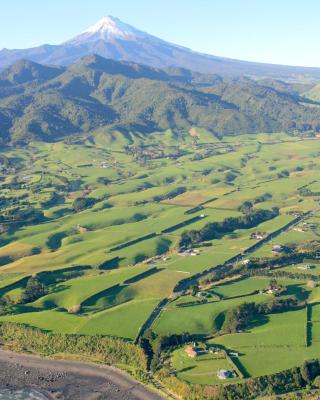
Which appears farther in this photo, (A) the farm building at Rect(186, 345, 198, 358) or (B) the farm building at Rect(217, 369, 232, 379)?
(A) the farm building at Rect(186, 345, 198, 358)

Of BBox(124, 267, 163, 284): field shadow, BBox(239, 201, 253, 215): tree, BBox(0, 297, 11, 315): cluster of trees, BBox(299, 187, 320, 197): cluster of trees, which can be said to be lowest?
BBox(0, 297, 11, 315): cluster of trees

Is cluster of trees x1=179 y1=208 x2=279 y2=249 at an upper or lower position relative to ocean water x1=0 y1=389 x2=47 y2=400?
upper

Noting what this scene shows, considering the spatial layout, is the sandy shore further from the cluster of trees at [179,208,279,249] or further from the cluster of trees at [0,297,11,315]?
the cluster of trees at [179,208,279,249]

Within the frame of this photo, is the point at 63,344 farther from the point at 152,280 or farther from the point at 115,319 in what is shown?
the point at 152,280

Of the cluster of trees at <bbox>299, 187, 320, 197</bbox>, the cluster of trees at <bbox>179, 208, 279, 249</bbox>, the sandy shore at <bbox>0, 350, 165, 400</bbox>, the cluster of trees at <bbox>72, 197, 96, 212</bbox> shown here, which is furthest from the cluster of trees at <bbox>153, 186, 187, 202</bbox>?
the sandy shore at <bbox>0, 350, 165, 400</bbox>

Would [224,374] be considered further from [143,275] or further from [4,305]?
[4,305]

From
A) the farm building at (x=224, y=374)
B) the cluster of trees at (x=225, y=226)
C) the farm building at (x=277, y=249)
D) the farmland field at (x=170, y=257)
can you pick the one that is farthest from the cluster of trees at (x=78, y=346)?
the farm building at (x=277, y=249)

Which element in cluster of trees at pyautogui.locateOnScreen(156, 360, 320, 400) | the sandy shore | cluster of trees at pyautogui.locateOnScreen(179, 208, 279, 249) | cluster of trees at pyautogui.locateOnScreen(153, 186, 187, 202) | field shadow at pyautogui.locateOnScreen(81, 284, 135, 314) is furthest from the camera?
cluster of trees at pyautogui.locateOnScreen(153, 186, 187, 202)
